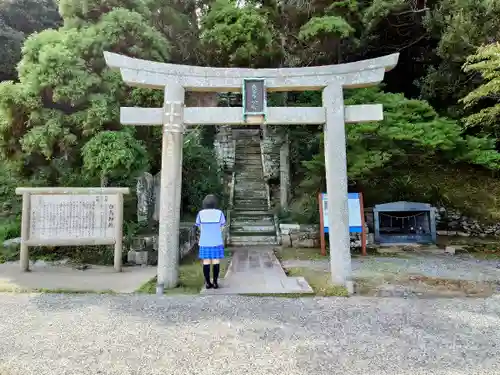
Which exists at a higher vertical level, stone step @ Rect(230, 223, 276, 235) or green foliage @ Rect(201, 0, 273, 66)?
green foliage @ Rect(201, 0, 273, 66)

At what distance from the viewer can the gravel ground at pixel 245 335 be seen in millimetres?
2604

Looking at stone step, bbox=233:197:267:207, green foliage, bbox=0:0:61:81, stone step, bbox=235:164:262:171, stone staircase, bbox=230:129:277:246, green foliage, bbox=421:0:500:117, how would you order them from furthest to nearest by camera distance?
stone step, bbox=235:164:262:171, green foliage, bbox=0:0:61:81, stone step, bbox=233:197:267:207, stone staircase, bbox=230:129:277:246, green foliage, bbox=421:0:500:117

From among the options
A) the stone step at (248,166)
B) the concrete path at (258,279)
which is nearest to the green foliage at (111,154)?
the concrete path at (258,279)

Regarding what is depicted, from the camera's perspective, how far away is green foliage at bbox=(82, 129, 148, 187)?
623 centimetres

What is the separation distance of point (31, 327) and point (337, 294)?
3.71m

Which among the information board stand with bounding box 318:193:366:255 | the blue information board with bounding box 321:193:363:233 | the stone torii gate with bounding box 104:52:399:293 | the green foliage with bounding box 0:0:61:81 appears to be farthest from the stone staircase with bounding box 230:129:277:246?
the green foliage with bounding box 0:0:61:81

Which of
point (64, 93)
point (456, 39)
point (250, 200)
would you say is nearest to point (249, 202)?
point (250, 200)

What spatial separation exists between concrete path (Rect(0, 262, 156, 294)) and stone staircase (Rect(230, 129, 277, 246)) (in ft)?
13.7

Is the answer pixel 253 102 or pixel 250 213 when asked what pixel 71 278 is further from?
pixel 250 213

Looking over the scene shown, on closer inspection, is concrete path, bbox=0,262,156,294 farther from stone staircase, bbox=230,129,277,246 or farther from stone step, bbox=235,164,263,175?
stone step, bbox=235,164,263,175

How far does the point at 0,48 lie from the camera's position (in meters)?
13.9

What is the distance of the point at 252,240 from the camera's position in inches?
392

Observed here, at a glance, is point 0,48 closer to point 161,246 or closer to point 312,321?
point 161,246

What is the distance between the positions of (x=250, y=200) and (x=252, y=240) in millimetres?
3244
